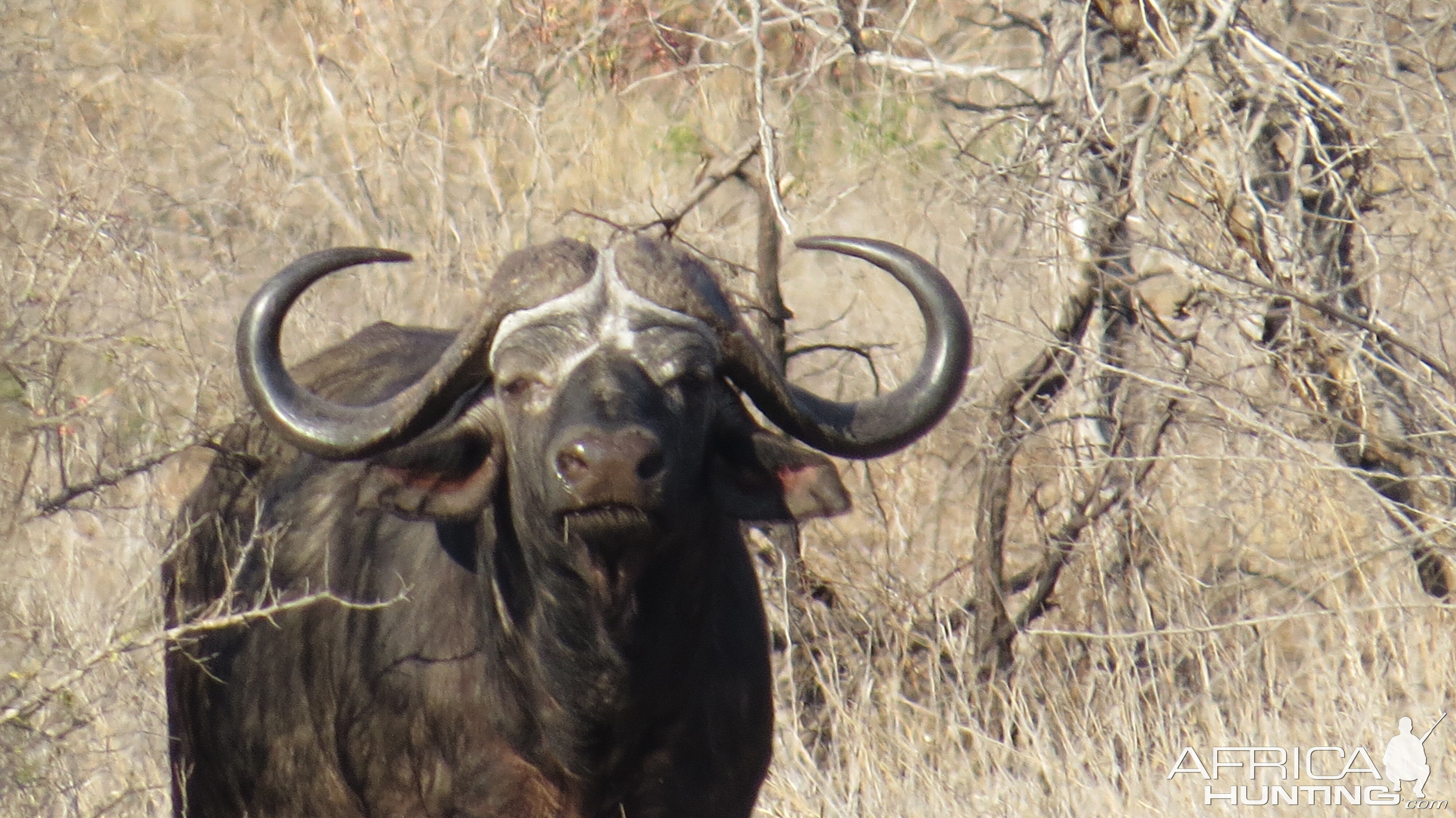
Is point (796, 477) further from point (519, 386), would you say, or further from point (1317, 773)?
point (1317, 773)

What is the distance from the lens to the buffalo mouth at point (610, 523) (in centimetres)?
323

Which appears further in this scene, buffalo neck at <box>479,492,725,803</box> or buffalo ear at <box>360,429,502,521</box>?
buffalo ear at <box>360,429,502,521</box>

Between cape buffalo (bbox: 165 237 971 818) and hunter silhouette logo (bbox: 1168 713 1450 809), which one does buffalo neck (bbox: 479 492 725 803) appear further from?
hunter silhouette logo (bbox: 1168 713 1450 809)

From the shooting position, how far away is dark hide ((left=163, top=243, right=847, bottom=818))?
3402 millimetres

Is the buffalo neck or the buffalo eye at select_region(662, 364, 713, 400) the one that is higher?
the buffalo eye at select_region(662, 364, 713, 400)

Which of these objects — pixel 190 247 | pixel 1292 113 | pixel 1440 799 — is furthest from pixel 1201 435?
pixel 190 247

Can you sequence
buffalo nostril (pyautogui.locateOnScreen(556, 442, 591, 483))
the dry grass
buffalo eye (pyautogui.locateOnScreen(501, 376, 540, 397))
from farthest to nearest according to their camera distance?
1. the dry grass
2. buffalo eye (pyautogui.locateOnScreen(501, 376, 540, 397))
3. buffalo nostril (pyautogui.locateOnScreen(556, 442, 591, 483))

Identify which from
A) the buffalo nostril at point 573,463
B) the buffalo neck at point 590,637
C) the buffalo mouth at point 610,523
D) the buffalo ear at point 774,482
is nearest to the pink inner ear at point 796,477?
the buffalo ear at point 774,482

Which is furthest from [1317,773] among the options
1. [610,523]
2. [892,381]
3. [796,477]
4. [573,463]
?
[892,381]

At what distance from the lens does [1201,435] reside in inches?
267

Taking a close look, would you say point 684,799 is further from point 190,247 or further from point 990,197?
point 190,247

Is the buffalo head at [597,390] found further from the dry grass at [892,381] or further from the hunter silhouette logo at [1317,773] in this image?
the hunter silhouette logo at [1317,773]

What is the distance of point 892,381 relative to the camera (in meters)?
7.63

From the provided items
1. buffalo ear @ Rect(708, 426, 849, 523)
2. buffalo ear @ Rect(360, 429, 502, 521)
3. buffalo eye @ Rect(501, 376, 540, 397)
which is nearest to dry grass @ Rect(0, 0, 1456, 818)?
buffalo ear @ Rect(360, 429, 502, 521)
